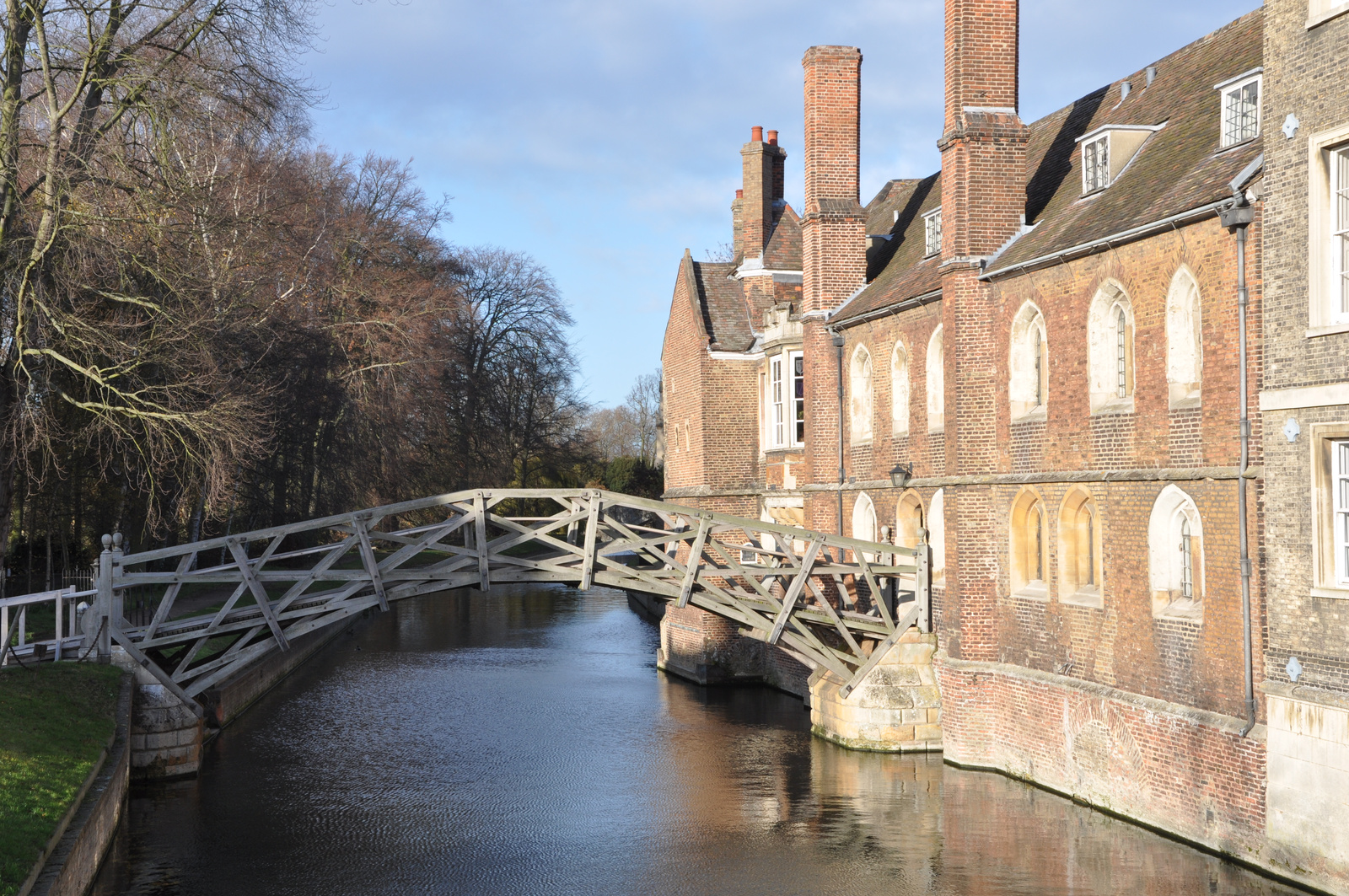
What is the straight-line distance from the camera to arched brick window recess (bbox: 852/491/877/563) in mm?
24156

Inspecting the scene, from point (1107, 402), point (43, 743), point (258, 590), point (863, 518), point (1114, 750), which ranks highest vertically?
point (1107, 402)

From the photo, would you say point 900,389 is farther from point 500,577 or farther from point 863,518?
point 500,577

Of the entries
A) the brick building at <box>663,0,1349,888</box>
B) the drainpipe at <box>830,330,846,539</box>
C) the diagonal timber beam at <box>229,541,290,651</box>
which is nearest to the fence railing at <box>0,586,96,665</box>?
the diagonal timber beam at <box>229,541,290,651</box>

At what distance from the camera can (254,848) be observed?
15.8 metres

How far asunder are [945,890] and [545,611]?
122 feet

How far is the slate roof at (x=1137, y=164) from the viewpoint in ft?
52.5

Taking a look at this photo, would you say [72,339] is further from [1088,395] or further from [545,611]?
[545,611]

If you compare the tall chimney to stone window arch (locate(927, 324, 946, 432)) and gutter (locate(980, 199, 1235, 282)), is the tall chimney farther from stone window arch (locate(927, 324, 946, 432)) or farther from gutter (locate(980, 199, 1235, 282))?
gutter (locate(980, 199, 1235, 282))

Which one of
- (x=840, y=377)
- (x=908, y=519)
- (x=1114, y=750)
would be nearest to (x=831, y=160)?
(x=840, y=377)

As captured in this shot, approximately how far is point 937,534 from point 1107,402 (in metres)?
5.08

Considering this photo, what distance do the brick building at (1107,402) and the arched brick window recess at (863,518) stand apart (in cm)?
10

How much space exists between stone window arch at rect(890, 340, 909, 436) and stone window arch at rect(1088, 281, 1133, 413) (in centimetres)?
583

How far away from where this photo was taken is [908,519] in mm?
22750

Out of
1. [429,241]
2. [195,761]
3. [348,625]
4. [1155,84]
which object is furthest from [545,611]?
[1155,84]
